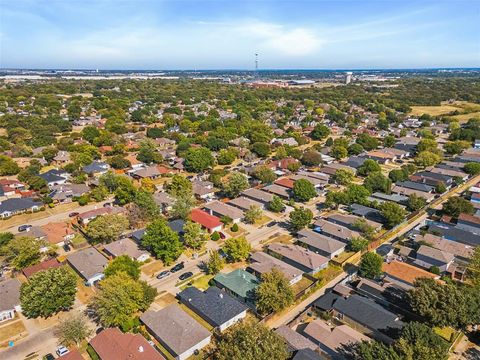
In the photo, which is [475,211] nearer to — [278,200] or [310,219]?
[310,219]

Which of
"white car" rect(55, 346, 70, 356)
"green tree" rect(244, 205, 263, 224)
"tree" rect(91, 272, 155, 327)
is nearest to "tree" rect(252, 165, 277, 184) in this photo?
"green tree" rect(244, 205, 263, 224)

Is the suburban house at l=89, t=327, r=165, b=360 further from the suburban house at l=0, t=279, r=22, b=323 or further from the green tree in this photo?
the green tree

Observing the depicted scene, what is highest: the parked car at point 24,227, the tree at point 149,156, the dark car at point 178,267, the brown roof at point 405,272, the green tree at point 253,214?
the tree at point 149,156

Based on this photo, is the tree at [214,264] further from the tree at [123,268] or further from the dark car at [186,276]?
the tree at [123,268]

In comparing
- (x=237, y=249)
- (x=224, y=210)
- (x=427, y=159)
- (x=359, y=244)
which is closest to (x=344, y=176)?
(x=427, y=159)

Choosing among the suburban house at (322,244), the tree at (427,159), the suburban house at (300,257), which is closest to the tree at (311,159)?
the tree at (427,159)

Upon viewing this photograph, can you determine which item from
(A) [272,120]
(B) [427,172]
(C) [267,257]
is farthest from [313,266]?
(A) [272,120]

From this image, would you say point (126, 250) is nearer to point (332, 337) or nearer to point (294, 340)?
point (294, 340)
